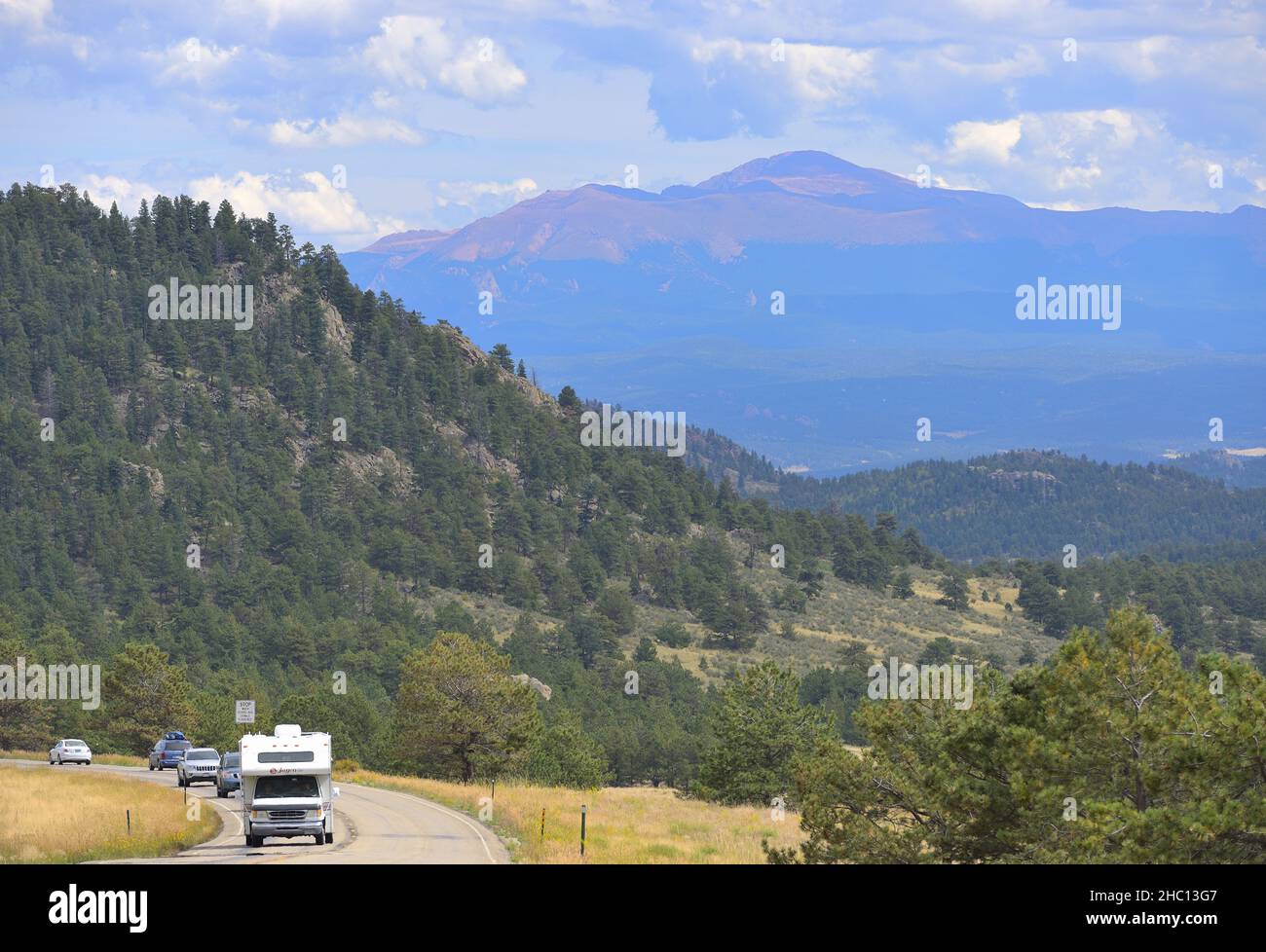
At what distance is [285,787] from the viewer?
2955 centimetres

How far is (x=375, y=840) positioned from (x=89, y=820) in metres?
7.23

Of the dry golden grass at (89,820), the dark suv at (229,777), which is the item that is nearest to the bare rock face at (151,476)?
the dry golden grass at (89,820)

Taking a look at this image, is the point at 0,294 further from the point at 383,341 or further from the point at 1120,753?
the point at 1120,753

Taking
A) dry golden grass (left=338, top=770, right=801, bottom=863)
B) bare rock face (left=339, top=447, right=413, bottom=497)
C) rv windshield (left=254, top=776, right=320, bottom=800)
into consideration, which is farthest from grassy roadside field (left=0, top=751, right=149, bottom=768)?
bare rock face (left=339, top=447, right=413, bottom=497)

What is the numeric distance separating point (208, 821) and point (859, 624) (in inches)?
4753

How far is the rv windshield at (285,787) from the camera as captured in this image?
29.4 meters

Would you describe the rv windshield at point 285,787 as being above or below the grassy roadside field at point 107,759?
above

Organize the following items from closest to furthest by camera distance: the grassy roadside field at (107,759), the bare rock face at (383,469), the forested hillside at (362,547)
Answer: the grassy roadside field at (107,759), the forested hillside at (362,547), the bare rock face at (383,469)

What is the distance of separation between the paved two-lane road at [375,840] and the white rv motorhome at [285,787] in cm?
47

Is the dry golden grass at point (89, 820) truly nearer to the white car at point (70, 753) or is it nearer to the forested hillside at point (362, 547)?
the white car at point (70, 753)

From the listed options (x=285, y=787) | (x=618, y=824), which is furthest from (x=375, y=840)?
(x=618, y=824)

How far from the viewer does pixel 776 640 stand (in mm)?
145125

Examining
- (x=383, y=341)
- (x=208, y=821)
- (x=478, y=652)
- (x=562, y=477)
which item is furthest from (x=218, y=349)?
(x=208, y=821)
